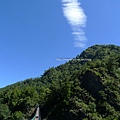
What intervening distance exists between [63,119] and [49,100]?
598 inches

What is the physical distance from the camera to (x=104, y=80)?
8344 cm

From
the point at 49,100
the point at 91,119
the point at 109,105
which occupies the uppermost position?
the point at 49,100

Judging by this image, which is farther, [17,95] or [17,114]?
[17,95]

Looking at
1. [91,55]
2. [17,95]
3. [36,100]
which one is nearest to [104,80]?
[36,100]

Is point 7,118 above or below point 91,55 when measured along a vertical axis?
below

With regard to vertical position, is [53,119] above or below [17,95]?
below

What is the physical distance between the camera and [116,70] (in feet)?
298

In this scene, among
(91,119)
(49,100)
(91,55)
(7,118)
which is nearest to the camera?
(91,119)

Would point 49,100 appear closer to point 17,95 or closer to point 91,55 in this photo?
point 17,95

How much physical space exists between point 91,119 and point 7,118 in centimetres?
2802

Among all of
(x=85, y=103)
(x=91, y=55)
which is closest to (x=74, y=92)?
(x=85, y=103)

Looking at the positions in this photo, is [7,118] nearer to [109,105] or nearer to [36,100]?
[36,100]

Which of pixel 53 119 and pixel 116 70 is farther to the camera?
pixel 116 70

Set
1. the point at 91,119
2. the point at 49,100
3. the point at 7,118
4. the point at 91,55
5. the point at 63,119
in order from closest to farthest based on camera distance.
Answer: the point at 91,119 → the point at 63,119 → the point at 7,118 → the point at 49,100 → the point at 91,55
